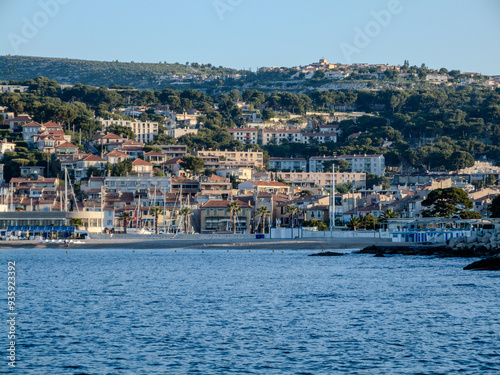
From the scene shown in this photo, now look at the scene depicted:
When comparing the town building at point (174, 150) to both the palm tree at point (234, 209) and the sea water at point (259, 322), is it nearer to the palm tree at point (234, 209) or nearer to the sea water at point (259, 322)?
the palm tree at point (234, 209)

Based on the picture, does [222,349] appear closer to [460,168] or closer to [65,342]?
[65,342]

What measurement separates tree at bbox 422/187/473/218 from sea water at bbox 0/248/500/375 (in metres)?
37.2

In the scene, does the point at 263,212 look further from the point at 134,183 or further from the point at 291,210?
the point at 134,183

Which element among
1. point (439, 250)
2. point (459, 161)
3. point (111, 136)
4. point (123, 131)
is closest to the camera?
point (439, 250)

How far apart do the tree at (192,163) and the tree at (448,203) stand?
54.4 meters

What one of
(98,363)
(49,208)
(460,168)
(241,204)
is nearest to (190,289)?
(98,363)

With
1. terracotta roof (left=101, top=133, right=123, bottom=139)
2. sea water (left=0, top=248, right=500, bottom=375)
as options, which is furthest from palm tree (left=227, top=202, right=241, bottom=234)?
terracotta roof (left=101, top=133, right=123, bottom=139)

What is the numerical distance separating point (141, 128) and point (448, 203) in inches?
3791

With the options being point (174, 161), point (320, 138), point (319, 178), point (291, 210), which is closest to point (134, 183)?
point (174, 161)

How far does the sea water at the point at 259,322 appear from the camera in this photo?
24.4 meters

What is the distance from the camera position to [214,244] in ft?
296

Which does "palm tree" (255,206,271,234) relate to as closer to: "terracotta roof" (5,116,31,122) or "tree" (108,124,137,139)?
"tree" (108,124,137,139)

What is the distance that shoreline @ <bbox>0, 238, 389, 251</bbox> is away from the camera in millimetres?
85531

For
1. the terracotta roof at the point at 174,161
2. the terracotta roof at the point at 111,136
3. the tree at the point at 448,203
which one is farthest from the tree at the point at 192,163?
the tree at the point at 448,203
